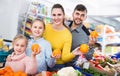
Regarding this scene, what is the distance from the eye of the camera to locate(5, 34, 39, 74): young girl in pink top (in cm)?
152

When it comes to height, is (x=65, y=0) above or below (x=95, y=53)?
above

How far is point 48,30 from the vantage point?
1604mm

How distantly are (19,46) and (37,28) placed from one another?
15cm

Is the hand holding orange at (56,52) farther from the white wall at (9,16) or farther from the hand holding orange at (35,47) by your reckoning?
the white wall at (9,16)

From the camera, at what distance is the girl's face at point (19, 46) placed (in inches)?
61.1

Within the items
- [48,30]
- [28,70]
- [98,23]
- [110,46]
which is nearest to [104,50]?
[110,46]

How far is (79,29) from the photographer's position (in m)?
1.63

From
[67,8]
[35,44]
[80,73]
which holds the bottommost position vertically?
[80,73]

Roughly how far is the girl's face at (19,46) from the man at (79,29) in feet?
0.97

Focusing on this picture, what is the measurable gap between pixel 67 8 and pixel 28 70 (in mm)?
456

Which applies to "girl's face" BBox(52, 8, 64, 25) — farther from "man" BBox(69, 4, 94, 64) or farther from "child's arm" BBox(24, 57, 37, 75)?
"child's arm" BBox(24, 57, 37, 75)

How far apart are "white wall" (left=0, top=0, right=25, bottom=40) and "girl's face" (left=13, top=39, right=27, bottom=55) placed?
183mm

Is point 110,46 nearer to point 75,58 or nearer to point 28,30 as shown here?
point 75,58

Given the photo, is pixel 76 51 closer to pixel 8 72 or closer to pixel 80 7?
pixel 80 7
